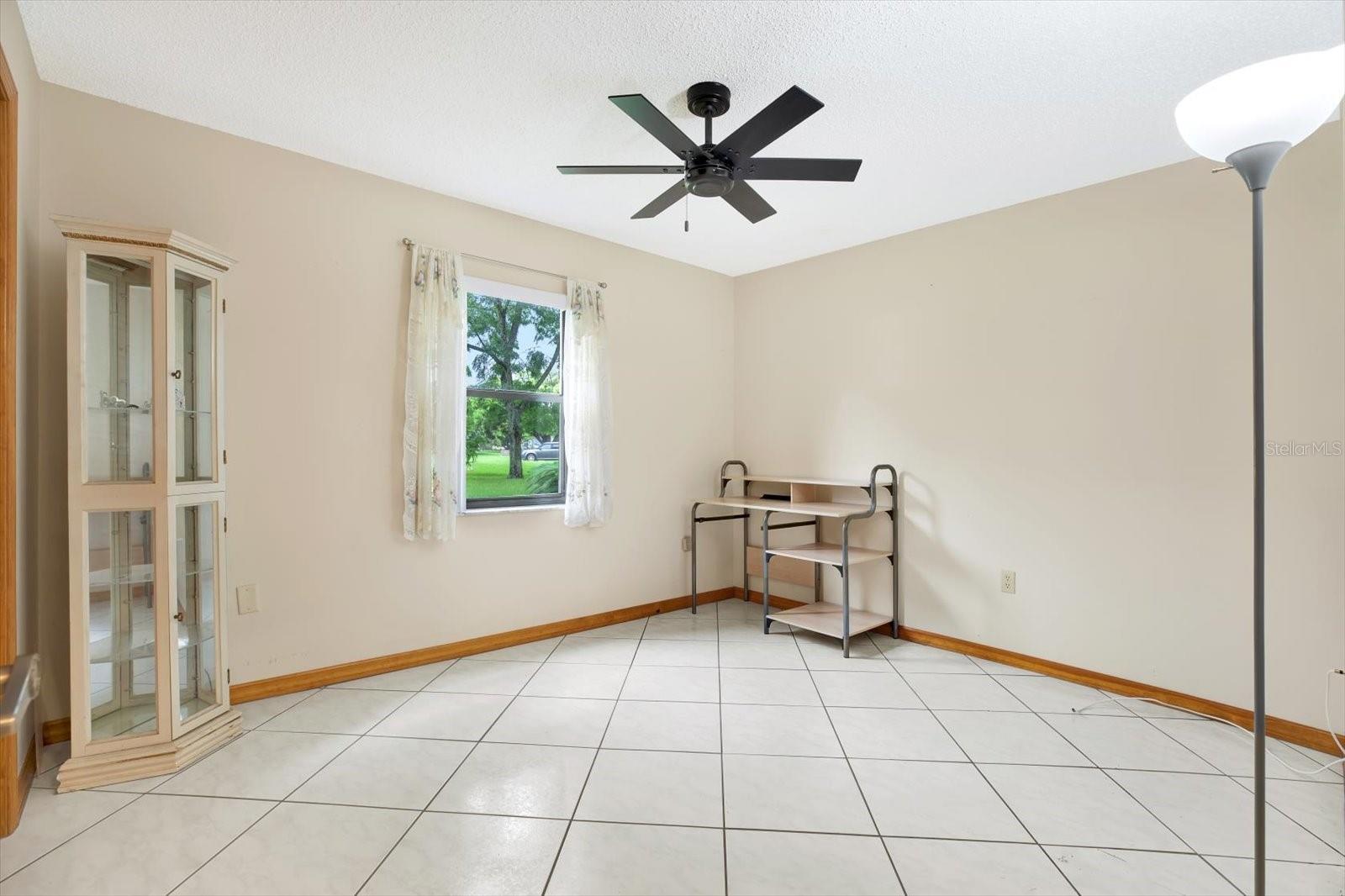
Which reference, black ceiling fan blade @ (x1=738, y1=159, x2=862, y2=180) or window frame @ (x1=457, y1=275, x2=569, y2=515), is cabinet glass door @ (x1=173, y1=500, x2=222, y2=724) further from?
black ceiling fan blade @ (x1=738, y1=159, x2=862, y2=180)

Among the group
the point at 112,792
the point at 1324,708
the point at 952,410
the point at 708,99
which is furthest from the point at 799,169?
the point at 112,792

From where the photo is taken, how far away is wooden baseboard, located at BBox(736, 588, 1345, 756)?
2338mm

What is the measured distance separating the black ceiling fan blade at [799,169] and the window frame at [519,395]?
167cm

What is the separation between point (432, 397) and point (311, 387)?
1.72 feet

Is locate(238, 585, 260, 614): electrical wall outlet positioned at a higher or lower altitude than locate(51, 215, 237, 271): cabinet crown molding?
lower

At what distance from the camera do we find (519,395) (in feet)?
11.8

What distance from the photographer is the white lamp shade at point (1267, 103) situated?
121 centimetres

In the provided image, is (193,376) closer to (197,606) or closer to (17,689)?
(197,606)

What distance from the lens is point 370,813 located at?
1.85m

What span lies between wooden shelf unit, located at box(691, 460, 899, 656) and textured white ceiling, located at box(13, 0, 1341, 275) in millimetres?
1726

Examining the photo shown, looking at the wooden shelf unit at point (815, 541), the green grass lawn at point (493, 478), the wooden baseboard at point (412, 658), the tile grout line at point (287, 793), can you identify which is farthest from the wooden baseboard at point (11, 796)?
the wooden shelf unit at point (815, 541)

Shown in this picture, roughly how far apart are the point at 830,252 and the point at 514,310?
2077mm

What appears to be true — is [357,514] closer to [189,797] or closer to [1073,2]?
[189,797]

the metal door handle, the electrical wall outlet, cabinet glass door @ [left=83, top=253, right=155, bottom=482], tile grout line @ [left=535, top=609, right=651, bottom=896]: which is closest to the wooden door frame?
cabinet glass door @ [left=83, top=253, right=155, bottom=482]
